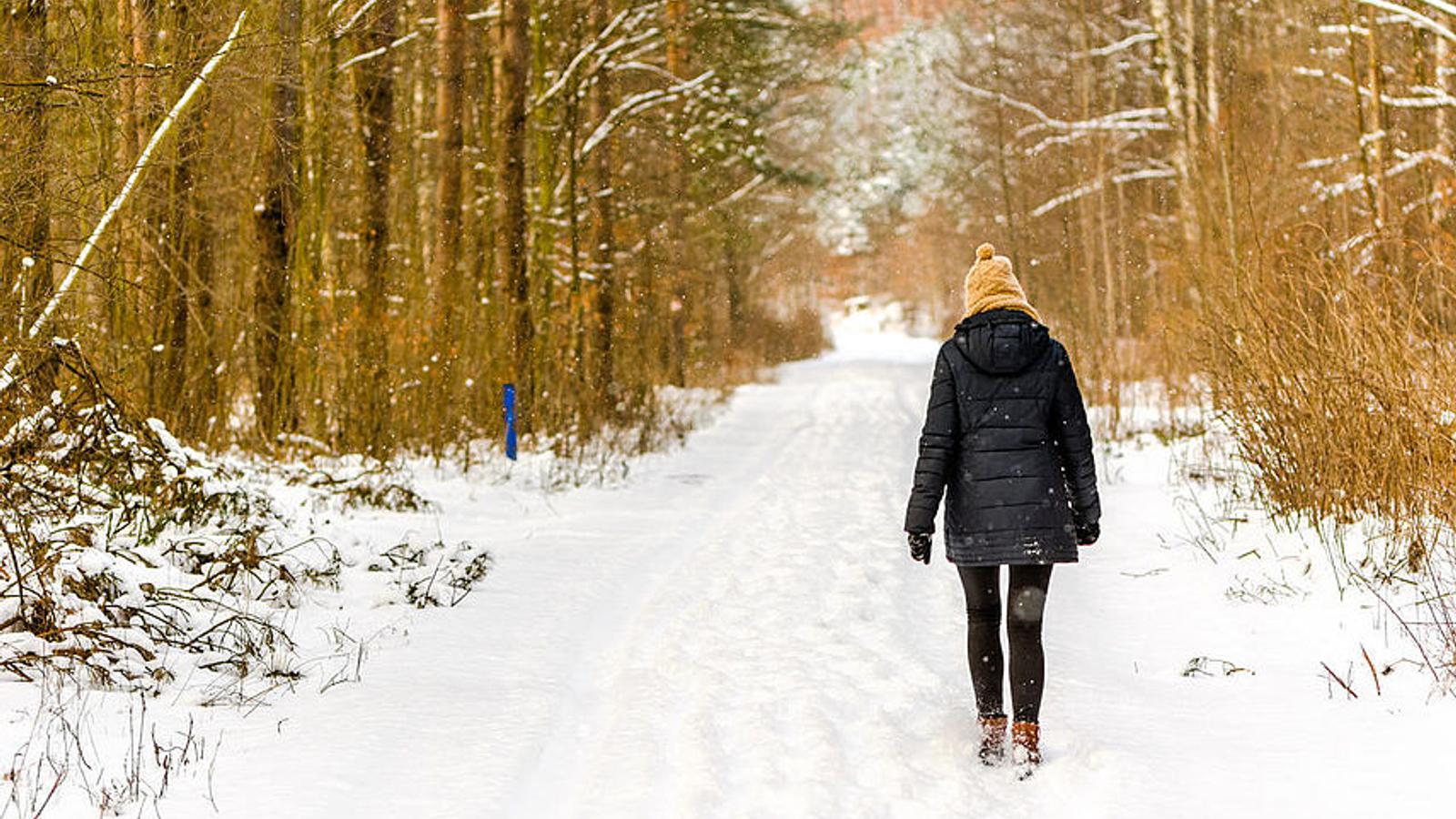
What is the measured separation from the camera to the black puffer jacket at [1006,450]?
172 inches

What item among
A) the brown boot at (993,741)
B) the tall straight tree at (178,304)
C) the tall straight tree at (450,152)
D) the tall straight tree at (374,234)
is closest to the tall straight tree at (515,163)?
the tall straight tree at (450,152)

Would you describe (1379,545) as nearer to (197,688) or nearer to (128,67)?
(197,688)

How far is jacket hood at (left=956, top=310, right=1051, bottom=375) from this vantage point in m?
4.42

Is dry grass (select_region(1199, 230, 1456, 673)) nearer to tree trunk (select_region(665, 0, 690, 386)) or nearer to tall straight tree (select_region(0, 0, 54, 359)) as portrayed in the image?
tall straight tree (select_region(0, 0, 54, 359))

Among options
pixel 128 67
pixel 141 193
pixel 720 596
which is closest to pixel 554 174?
pixel 141 193

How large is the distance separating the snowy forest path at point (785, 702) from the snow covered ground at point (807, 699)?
2 centimetres

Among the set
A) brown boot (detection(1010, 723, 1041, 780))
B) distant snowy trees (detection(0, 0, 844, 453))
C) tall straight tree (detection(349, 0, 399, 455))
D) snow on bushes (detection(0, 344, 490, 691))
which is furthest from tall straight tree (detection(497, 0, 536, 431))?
brown boot (detection(1010, 723, 1041, 780))

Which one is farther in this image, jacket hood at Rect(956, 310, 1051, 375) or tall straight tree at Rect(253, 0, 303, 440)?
tall straight tree at Rect(253, 0, 303, 440)

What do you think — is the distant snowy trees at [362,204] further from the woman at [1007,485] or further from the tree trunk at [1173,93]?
the tree trunk at [1173,93]

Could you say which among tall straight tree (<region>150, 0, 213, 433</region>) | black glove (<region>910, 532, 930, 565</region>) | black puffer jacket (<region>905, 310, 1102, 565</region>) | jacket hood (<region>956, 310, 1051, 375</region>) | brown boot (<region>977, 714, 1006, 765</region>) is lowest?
brown boot (<region>977, 714, 1006, 765</region>)

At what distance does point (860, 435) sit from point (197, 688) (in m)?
13.1

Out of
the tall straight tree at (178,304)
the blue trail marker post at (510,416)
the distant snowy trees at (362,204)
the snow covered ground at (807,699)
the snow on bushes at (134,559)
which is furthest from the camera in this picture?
the blue trail marker post at (510,416)

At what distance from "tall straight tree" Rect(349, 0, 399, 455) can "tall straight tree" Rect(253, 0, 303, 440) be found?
680 millimetres

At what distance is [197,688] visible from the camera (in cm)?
481
